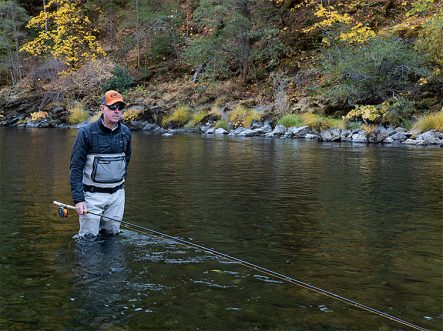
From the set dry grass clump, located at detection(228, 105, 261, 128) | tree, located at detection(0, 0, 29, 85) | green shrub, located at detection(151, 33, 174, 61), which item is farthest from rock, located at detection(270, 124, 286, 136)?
tree, located at detection(0, 0, 29, 85)

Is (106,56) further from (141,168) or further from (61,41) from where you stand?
(141,168)

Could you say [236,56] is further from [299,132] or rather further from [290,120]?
[299,132]

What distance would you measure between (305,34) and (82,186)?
28088mm

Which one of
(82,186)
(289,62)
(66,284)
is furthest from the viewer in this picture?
(289,62)

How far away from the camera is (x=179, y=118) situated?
30500 millimetres

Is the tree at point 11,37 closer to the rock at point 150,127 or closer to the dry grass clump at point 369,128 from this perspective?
the rock at point 150,127

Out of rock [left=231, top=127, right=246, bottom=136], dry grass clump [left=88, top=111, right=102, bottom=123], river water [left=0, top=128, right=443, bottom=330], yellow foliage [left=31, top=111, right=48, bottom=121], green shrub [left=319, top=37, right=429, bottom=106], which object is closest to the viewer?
river water [left=0, top=128, right=443, bottom=330]

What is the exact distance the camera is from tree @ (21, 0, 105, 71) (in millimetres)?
39438

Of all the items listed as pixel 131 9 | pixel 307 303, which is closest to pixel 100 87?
pixel 131 9

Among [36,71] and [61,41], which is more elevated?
[61,41]

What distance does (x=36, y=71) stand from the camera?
38.8 meters

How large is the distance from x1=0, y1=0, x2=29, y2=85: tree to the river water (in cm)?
3043

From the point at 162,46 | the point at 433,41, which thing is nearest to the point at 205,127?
the point at 162,46

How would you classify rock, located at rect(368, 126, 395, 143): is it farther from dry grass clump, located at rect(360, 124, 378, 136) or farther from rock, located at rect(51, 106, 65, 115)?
rock, located at rect(51, 106, 65, 115)
